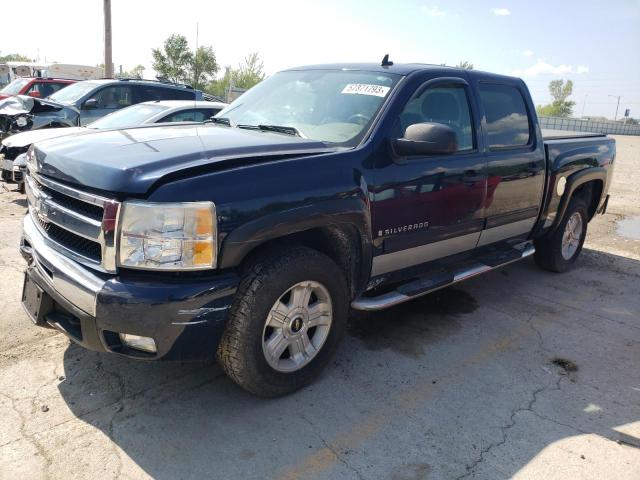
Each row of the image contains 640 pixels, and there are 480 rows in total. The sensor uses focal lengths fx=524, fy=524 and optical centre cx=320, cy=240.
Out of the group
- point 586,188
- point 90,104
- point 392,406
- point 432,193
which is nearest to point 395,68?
point 432,193

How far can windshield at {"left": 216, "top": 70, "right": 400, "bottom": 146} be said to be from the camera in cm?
340

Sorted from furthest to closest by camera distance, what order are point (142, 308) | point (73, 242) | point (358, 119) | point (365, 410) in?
point (358, 119) < point (365, 410) < point (73, 242) < point (142, 308)

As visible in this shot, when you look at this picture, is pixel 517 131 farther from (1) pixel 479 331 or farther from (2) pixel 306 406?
(2) pixel 306 406

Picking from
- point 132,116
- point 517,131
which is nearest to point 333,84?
point 517,131

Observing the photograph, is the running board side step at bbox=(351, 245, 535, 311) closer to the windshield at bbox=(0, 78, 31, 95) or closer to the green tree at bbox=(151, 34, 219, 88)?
the windshield at bbox=(0, 78, 31, 95)

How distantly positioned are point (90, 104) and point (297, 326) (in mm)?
7958

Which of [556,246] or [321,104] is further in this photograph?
[556,246]

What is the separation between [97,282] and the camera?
2482mm

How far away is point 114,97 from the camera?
9797 millimetres

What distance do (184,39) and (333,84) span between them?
40872 mm

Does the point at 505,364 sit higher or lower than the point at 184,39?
lower

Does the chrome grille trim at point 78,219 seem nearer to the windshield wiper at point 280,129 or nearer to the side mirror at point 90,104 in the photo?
the windshield wiper at point 280,129

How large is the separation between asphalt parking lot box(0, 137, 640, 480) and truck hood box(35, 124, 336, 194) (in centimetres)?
124

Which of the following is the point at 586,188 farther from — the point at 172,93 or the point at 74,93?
the point at 74,93
